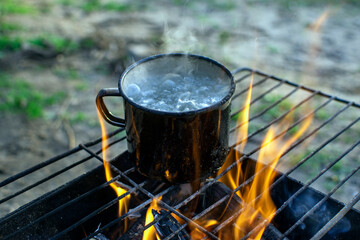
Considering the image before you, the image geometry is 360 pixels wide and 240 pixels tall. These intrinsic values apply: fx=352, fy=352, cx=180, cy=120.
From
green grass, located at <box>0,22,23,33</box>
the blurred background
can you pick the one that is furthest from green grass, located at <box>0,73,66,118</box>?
green grass, located at <box>0,22,23,33</box>

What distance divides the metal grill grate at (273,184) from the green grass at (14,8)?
3515 mm

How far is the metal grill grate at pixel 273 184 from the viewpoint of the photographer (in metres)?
Answer: 1.39

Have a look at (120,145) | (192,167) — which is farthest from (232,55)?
(192,167)

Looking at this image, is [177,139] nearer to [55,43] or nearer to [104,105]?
[104,105]

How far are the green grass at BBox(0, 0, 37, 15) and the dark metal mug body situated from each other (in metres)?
5.03

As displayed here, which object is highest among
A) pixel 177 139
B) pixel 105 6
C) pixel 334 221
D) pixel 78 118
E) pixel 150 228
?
pixel 177 139

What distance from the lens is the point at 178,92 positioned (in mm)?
1403

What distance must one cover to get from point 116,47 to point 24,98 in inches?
55.0

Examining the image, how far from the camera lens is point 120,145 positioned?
3285mm

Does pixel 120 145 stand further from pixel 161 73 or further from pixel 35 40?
pixel 35 40

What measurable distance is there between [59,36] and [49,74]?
97cm

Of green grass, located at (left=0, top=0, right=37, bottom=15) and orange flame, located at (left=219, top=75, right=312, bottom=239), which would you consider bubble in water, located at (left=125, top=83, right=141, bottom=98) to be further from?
green grass, located at (left=0, top=0, right=37, bottom=15)

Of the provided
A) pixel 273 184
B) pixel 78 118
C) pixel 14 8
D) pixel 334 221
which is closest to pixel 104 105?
pixel 273 184

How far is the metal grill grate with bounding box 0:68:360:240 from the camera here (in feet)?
4.57
